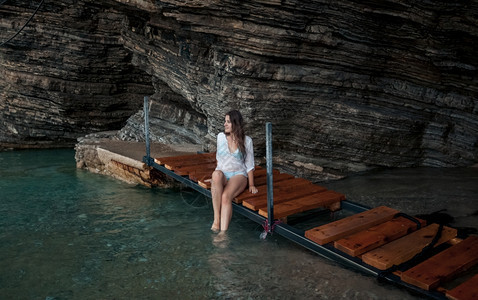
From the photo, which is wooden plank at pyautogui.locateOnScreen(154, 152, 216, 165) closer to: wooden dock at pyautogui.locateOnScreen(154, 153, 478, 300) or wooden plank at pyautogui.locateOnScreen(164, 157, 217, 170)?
wooden plank at pyautogui.locateOnScreen(164, 157, 217, 170)

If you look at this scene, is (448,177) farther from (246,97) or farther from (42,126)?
(42,126)

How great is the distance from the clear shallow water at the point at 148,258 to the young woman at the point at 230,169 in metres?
0.34

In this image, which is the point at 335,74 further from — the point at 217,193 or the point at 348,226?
the point at 348,226

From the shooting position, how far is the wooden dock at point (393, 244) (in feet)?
12.0

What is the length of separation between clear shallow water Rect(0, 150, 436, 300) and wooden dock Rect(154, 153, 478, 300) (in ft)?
0.87

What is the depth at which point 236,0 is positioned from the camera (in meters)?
6.98

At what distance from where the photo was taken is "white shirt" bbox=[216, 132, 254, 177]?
224 inches

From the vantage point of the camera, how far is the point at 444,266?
385 cm

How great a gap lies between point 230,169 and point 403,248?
2.52m

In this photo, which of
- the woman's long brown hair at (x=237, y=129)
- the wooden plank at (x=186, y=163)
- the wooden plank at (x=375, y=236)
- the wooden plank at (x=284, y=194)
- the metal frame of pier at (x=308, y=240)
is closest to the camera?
the metal frame of pier at (x=308, y=240)

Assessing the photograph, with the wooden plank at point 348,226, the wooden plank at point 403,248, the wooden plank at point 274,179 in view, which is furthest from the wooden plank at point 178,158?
the wooden plank at point 403,248

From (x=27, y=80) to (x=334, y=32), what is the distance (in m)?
10.9

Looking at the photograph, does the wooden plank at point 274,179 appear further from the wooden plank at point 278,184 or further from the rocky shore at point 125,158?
the rocky shore at point 125,158

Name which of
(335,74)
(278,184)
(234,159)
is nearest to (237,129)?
(234,159)
